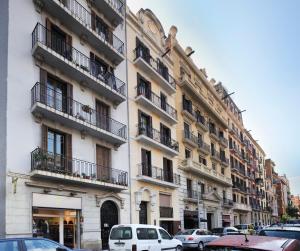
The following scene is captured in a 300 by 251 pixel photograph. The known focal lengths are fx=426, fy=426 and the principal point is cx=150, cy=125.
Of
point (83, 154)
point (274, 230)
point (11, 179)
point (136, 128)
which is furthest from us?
point (136, 128)

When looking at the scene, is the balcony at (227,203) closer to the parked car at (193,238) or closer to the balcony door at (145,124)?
the balcony door at (145,124)

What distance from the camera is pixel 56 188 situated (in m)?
19.8

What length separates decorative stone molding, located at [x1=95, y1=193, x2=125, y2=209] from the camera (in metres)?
22.9

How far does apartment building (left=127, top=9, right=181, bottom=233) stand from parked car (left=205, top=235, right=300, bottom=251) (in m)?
19.8

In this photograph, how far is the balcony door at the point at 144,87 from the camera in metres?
30.0

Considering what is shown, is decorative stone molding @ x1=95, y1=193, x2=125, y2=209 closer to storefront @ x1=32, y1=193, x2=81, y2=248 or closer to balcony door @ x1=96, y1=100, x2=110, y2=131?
storefront @ x1=32, y1=193, x2=81, y2=248

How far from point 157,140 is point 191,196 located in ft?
26.5

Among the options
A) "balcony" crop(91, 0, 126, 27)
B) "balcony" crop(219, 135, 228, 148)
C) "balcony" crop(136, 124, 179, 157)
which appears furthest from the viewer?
"balcony" crop(219, 135, 228, 148)

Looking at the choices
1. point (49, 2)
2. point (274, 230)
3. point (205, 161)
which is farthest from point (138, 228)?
point (205, 161)

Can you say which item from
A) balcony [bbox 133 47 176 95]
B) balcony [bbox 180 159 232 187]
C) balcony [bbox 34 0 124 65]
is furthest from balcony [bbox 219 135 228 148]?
balcony [bbox 34 0 124 65]

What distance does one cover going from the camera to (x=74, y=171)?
20.8 m

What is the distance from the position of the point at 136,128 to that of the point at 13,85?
11.3 meters

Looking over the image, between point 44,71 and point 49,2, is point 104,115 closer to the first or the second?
point 44,71

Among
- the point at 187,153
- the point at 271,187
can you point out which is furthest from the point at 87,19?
the point at 271,187
